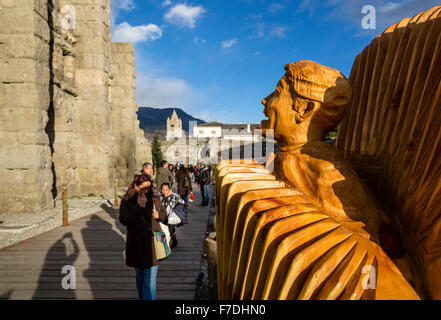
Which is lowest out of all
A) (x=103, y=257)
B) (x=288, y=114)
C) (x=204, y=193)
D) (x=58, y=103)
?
(x=103, y=257)

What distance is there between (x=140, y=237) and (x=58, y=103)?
9110 millimetres

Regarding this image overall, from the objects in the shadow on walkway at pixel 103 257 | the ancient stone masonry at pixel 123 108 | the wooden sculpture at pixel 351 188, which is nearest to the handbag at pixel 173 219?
the shadow on walkway at pixel 103 257

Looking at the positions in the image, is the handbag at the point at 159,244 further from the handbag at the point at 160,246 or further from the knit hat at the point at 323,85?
the knit hat at the point at 323,85

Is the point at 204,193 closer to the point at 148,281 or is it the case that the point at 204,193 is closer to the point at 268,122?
the point at 148,281

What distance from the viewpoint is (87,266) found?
4727mm

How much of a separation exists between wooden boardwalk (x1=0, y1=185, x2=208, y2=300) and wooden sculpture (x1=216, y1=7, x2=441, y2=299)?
9.98ft

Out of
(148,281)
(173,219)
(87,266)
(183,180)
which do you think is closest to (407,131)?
(148,281)

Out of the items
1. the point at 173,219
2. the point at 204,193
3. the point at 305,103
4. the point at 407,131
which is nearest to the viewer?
the point at 407,131

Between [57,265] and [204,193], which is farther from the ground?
[204,193]

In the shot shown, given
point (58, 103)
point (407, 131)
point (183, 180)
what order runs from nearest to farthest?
point (407, 131)
point (183, 180)
point (58, 103)

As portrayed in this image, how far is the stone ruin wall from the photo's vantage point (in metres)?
7.17

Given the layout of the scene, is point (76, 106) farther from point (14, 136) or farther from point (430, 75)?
point (430, 75)

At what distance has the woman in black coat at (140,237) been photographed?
3090mm
